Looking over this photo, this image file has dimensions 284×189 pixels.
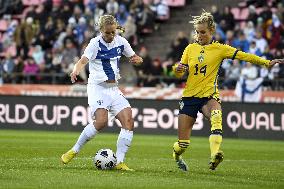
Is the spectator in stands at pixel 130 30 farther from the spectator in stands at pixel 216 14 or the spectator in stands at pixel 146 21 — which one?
the spectator in stands at pixel 216 14

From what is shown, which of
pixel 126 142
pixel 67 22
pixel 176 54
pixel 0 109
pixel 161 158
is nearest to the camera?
pixel 126 142

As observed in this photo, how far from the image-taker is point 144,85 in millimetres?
28453

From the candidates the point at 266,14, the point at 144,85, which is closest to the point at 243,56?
the point at 266,14

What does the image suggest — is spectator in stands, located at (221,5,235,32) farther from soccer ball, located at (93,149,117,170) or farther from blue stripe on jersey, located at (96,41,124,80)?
soccer ball, located at (93,149,117,170)

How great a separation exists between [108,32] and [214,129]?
7.13 ft

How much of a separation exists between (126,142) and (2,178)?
8.18ft

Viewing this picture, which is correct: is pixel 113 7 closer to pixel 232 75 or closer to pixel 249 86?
pixel 232 75

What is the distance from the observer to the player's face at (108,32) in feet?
43.7

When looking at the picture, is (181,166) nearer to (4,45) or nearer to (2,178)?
(2,178)

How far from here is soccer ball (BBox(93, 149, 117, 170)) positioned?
13.2 metres

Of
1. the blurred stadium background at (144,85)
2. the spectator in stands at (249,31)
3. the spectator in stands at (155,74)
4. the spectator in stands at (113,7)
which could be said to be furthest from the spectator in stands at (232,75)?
the spectator in stands at (113,7)

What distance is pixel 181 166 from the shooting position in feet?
44.8

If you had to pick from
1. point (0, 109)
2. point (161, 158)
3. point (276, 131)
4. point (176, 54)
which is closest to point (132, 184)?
point (161, 158)

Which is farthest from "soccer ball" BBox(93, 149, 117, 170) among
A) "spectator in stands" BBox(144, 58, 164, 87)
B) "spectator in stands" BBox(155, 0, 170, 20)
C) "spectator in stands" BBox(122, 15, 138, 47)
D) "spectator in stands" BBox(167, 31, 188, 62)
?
"spectator in stands" BBox(155, 0, 170, 20)
